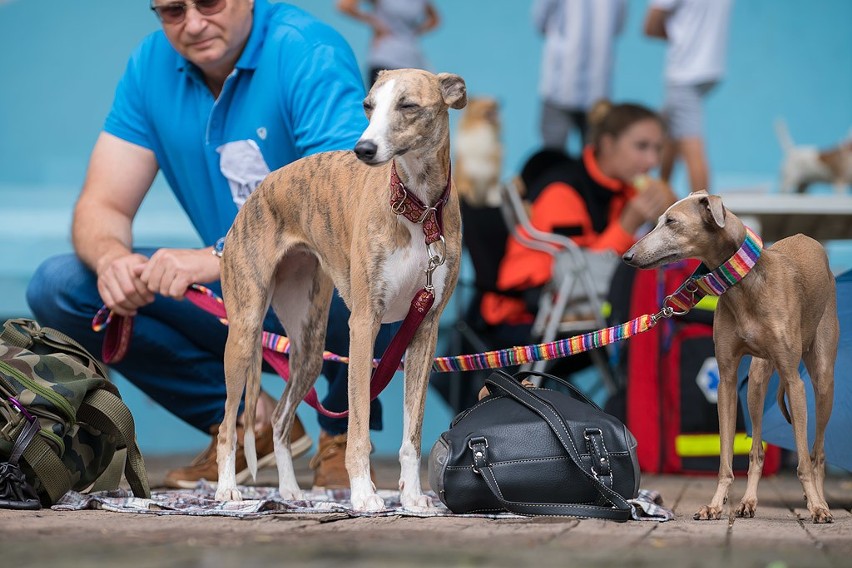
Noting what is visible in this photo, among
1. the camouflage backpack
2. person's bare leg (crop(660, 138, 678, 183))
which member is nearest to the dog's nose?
the camouflage backpack

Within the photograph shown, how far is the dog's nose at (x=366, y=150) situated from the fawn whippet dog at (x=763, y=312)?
704 mm

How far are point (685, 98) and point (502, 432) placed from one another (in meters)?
3.85

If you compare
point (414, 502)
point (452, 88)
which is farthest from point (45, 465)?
point (452, 88)

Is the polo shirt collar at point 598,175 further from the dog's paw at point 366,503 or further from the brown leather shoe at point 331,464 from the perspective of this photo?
the dog's paw at point 366,503

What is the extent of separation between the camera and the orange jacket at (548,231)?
5547 millimetres

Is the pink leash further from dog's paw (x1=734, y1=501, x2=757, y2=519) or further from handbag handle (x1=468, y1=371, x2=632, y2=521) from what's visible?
dog's paw (x1=734, y1=501, x2=757, y2=519)

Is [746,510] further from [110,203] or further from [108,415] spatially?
[110,203]

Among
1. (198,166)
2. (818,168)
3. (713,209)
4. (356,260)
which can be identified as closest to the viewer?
(713,209)

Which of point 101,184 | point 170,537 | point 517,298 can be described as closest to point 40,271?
point 101,184

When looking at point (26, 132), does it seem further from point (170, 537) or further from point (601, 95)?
Answer: point (170, 537)

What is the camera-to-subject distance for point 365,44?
6266 mm

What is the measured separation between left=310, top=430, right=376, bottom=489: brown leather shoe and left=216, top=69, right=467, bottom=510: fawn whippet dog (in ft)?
1.04

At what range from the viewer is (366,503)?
2.73 meters

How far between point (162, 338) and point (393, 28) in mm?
2867
